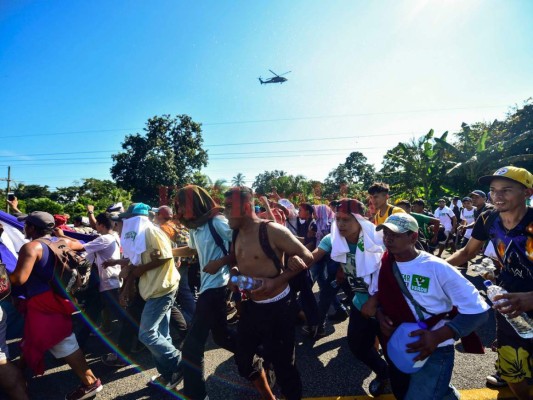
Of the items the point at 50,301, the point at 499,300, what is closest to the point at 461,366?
the point at 499,300

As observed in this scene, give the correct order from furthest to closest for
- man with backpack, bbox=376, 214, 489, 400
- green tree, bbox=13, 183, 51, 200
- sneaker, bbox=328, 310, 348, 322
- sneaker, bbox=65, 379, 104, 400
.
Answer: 1. green tree, bbox=13, 183, 51, 200
2. sneaker, bbox=328, 310, 348, 322
3. sneaker, bbox=65, 379, 104, 400
4. man with backpack, bbox=376, 214, 489, 400

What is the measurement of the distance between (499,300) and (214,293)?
2.26 m

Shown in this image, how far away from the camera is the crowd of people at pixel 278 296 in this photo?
6.57ft

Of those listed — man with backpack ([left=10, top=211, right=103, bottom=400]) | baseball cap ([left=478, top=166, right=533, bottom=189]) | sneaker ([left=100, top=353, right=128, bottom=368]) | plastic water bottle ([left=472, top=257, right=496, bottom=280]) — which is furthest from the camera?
sneaker ([left=100, top=353, right=128, bottom=368])

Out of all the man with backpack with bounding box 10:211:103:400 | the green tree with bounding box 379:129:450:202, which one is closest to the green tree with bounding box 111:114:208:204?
the green tree with bounding box 379:129:450:202

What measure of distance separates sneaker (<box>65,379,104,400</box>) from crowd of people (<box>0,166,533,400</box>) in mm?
10

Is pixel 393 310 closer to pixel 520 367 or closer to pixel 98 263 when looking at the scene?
pixel 520 367

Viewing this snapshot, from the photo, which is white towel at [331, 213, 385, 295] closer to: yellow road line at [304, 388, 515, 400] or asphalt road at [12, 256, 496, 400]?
yellow road line at [304, 388, 515, 400]

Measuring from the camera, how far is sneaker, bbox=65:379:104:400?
9.52 feet

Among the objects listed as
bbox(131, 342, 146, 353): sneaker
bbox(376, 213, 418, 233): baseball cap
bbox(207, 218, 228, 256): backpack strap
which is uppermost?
bbox(376, 213, 418, 233): baseball cap

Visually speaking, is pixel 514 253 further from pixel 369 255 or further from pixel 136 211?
pixel 136 211

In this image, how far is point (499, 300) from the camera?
198cm

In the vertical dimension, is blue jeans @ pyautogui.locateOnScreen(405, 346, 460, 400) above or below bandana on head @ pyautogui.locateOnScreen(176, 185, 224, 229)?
below

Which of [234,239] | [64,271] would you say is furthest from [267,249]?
[64,271]
